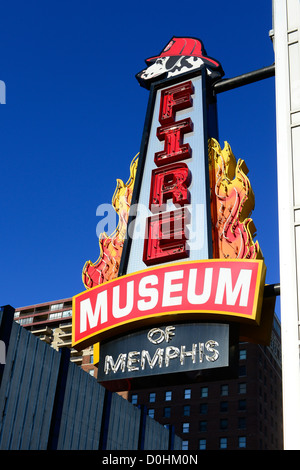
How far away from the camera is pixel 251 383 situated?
89688 millimetres

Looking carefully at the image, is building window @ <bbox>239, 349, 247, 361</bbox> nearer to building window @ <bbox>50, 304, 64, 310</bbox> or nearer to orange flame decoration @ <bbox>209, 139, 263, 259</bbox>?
building window @ <bbox>50, 304, 64, 310</bbox>

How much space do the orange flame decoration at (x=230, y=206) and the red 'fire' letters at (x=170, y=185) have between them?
98cm

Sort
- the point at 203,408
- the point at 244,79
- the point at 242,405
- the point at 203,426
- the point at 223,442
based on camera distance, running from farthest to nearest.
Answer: the point at 203,408 → the point at 203,426 → the point at 242,405 → the point at 223,442 → the point at 244,79

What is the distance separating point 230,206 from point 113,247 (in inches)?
181

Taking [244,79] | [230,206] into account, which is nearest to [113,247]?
[230,206]

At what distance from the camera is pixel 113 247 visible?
21.2m

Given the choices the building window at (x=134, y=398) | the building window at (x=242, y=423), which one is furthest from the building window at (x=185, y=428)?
the building window at (x=134, y=398)

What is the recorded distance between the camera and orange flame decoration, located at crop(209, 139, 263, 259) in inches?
718

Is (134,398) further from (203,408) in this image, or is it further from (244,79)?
(244,79)

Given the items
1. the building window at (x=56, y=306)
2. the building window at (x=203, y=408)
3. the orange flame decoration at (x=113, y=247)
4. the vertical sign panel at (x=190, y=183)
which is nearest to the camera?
the vertical sign panel at (x=190, y=183)

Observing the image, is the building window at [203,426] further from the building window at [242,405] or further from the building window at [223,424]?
the building window at [242,405]

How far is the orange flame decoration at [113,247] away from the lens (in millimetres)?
20547

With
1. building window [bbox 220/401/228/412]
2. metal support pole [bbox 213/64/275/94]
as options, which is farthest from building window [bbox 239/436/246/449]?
metal support pole [bbox 213/64/275/94]
